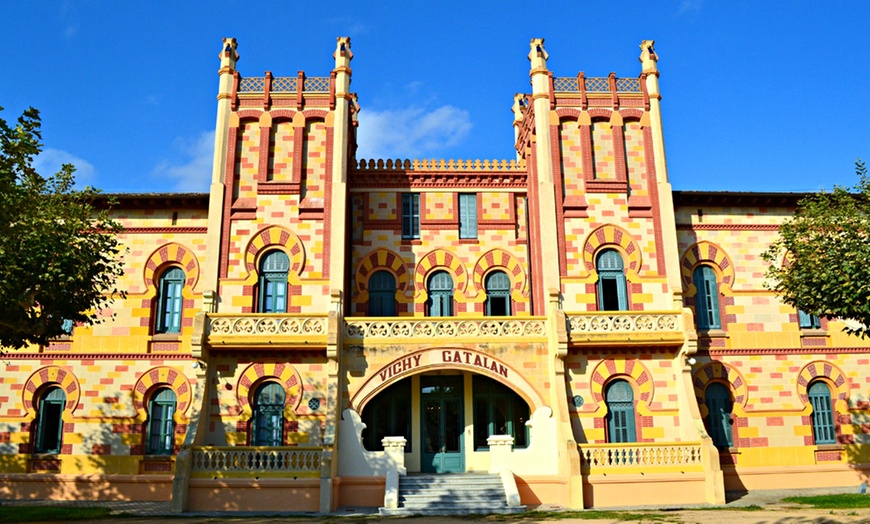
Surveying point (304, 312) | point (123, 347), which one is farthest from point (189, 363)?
point (304, 312)

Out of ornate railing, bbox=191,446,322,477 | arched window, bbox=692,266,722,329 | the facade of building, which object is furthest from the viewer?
arched window, bbox=692,266,722,329

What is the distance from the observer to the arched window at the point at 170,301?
82.1ft

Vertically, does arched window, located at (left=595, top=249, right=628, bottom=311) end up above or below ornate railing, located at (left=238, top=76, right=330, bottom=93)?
below

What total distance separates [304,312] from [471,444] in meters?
6.72

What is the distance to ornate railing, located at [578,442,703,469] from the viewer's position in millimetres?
21328

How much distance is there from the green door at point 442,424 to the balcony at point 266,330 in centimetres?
411

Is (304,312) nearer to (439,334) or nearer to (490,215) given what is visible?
(439,334)

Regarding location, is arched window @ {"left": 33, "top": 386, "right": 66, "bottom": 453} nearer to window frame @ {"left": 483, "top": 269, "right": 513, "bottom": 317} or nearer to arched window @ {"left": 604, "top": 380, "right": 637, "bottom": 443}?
window frame @ {"left": 483, "top": 269, "right": 513, "bottom": 317}

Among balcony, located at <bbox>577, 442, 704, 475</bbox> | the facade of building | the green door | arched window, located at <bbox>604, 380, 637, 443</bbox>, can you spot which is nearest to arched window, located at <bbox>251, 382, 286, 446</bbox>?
the facade of building

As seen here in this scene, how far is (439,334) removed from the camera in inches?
900

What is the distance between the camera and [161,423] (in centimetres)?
2428

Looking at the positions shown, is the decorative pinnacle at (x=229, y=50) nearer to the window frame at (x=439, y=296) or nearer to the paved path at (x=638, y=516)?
the window frame at (x=439, y=296)

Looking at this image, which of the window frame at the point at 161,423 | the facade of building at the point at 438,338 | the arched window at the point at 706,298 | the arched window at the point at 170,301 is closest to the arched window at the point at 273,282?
the facade of building at the point at 438,338

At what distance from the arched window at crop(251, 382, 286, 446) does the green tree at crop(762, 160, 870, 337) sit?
1528cm
